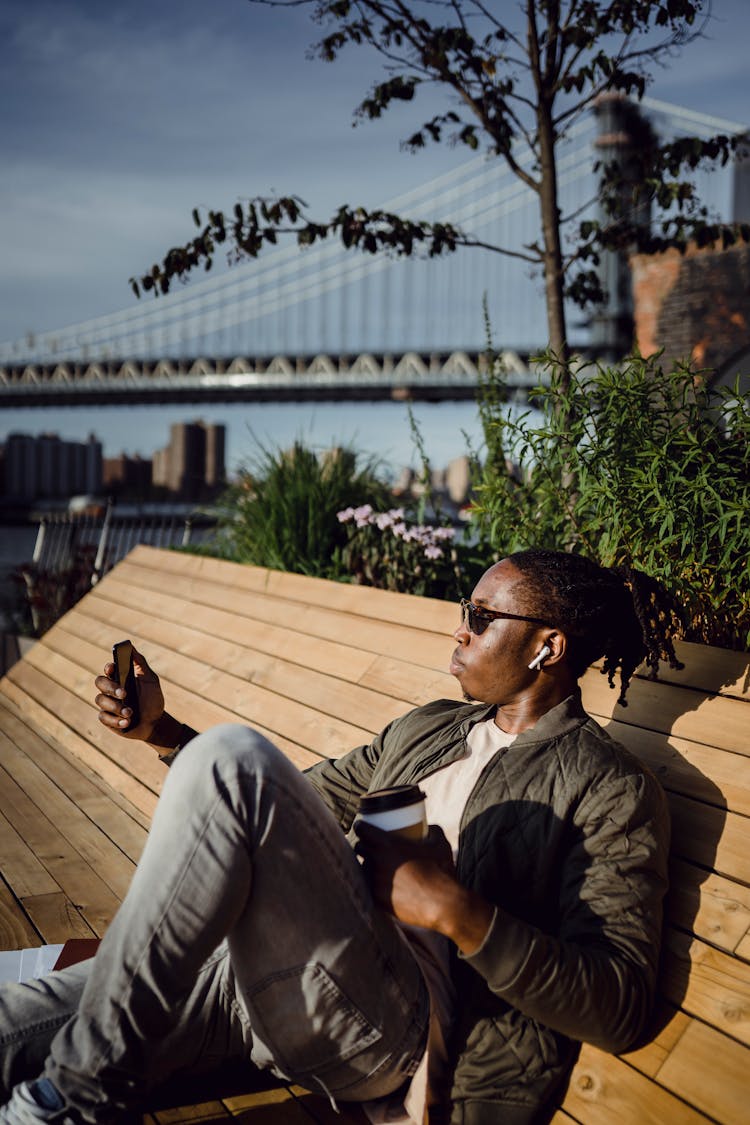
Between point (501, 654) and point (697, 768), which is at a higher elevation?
point (501, 654)

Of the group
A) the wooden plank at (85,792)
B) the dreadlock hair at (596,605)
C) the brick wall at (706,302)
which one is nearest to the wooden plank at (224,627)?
the wooden plank at (85,792)

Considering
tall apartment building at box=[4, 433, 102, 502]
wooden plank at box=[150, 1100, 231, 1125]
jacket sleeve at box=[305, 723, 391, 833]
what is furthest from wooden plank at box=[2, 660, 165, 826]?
tall apartment building at box=[4, 433, 102, 502]

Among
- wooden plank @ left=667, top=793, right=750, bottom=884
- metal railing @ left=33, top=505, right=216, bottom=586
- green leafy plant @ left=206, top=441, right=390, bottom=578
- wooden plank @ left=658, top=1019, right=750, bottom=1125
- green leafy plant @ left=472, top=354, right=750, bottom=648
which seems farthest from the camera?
metal railing @ left=33, top=505, right=216, bottom=586

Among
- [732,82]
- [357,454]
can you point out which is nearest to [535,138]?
Answer: [357,454]

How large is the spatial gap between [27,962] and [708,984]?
44.7 inches

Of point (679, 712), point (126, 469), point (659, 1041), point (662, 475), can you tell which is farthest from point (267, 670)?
point (126, 469)

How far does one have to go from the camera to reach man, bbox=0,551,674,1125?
1253 millimetres

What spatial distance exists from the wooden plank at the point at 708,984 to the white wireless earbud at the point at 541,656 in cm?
45

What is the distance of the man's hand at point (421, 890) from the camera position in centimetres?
127

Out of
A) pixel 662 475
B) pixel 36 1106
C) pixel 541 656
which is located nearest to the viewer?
pixel 36 1106

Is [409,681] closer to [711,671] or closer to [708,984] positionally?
[711,671]

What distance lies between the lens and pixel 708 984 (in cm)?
149

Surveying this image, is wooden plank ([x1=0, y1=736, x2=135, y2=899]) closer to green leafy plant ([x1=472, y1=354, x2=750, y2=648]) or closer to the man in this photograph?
the man

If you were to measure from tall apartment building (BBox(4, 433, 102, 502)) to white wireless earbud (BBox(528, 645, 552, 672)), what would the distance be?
38.6 meters
